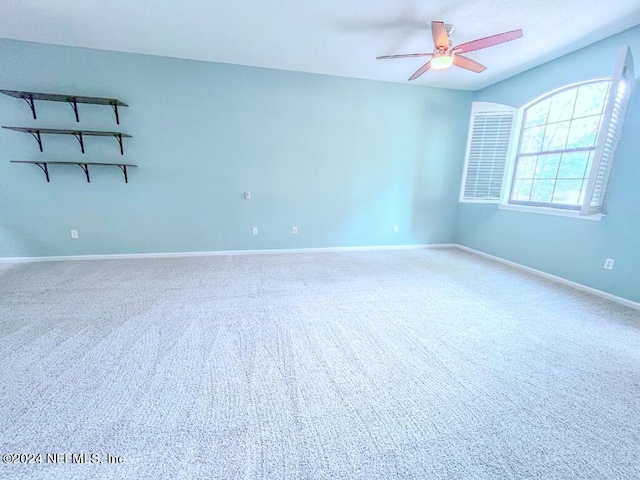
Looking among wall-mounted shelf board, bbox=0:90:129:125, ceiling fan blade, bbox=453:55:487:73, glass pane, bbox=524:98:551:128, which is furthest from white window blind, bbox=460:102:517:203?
wall-mounted shelf board, bbox=0:90:129:125

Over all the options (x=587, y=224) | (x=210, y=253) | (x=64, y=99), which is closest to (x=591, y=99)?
(x=587, y=224)

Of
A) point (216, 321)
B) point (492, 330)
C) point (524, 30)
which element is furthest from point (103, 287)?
point (524, 30)

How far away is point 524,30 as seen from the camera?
98.6 inches

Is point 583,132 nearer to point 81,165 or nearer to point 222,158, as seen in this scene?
point 222,158

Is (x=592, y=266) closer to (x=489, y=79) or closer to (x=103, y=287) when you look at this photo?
(x=489, y=79)

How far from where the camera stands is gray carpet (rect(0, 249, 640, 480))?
1.08 meters

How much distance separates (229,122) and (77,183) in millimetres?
2088

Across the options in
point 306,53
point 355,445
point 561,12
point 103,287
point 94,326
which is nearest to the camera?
point 355,445

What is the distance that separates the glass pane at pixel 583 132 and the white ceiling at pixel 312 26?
2.58ft

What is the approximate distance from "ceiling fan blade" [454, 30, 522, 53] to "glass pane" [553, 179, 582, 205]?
1953 millimetres

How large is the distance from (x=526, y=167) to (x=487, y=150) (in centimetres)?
56

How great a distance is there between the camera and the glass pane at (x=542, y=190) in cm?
330

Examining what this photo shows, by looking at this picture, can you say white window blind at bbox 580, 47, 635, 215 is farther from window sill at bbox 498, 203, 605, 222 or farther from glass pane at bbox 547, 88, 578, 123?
glass pane at bbox 547, 88, 578, 123

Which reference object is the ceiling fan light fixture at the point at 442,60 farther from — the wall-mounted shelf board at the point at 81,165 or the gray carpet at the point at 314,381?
the wall-mounted shelf board at the point at 81,165
